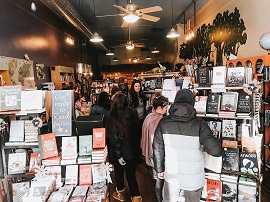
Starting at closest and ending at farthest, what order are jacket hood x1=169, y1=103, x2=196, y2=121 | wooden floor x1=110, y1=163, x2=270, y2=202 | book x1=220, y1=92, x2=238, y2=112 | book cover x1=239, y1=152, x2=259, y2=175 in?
jacket hood x1=169, y1=103, x2=196, y2=121
book cover x1=239, y1=152, x2=259, y2=175
book x1=220, y1=92, x2=238, y2=112
wooden floor x1=110, y1=163, x2=270, y2=202

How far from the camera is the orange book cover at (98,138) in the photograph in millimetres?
2413

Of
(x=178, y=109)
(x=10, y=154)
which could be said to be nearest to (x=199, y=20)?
(x=178, y=109)

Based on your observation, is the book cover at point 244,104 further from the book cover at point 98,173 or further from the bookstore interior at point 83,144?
the book cover at point 98,173

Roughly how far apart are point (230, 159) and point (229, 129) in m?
0.45

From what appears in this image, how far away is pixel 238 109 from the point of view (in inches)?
113

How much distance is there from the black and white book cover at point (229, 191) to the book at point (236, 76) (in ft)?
4.08

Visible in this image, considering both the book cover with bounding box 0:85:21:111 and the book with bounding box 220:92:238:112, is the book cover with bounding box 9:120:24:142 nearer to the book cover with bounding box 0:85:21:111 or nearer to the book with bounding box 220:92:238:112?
the book cover with bounding box 0:85:21:111

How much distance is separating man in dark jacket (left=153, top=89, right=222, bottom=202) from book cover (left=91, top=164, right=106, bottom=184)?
0.64 metres

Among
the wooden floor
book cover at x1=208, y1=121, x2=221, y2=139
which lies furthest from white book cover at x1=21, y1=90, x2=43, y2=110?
book cover at x1=208, y1=121, x2=221, y2=139

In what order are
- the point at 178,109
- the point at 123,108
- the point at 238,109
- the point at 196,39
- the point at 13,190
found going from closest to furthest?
the point at 178,109 → the point at 13,190 → the point at 238,109 → the point at 123,108 → the point at 196,39

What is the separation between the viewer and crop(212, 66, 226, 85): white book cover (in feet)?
9.84

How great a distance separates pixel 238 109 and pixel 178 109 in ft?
3.55

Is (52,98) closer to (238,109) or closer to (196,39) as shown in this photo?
(238,109)

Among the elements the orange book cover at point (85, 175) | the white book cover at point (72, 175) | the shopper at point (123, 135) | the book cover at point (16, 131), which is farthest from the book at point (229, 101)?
the book cover at point (16, 131)
